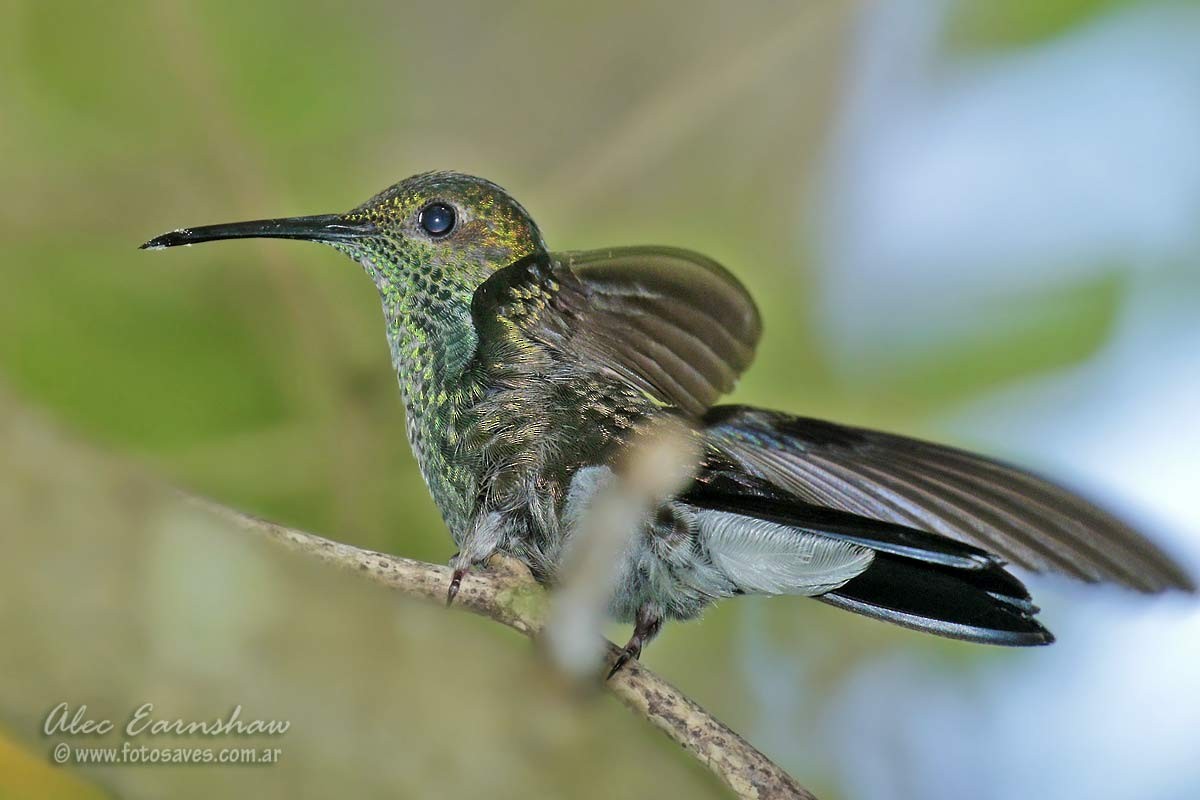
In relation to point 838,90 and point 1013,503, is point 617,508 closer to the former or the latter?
point 1013,503

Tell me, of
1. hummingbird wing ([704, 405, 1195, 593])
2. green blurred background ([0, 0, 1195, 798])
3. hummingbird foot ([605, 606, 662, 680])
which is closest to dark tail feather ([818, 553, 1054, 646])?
hummingbird wing ([704, 405, 1195, 593])

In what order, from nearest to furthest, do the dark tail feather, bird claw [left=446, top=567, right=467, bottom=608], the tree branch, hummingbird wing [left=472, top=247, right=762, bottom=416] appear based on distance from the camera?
the tree branch → bird claw [left=446, top=567, right=467, bottom=608] → the dark tail feather → hummingbird wing [left=472, top=247, right=762, bottom=416]

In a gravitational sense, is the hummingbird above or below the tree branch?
above

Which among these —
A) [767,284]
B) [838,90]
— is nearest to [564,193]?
[767,284]

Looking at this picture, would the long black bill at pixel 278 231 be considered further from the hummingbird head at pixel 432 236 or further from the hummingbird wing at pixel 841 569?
the hummingbird wing at pixel 841 569

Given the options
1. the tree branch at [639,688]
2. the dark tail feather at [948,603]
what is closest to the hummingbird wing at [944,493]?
the dark tail feather at [948,603]

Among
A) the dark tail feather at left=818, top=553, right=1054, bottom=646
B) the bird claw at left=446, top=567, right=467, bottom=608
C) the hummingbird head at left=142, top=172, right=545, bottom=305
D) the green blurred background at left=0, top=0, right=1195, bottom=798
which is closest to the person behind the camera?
the bird claw at left=446, top=567, right=467, bottom=608

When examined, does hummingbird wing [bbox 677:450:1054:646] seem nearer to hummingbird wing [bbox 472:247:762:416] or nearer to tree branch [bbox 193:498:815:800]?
hummingbird wing [bbox 472:247:762:416]

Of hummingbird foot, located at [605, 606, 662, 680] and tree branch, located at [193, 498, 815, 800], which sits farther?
hummingbird foot, located at [605, 606, 662, 680]
